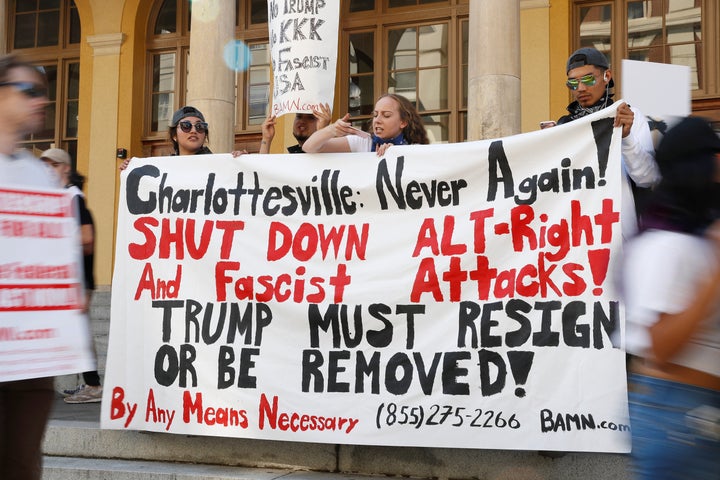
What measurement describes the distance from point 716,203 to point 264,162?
3124 mm

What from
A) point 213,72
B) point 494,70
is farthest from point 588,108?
point 213,72

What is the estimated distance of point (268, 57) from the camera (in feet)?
42.8

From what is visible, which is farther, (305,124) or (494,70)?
(494,70)

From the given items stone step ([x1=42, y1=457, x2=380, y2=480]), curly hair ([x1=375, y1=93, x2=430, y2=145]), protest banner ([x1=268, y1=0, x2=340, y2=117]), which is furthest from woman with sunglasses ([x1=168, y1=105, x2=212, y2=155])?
stone step ([x1=42, y1=457, x2=380, y2=480])

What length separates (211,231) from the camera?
4.91m

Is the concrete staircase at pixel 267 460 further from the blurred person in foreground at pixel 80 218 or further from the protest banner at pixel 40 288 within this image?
the protest banner at pixel 40 288

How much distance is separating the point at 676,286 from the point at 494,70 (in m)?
6.26

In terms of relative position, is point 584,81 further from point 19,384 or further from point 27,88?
point 19,384

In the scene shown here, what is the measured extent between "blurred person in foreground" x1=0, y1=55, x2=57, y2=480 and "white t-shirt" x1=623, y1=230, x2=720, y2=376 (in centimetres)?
192

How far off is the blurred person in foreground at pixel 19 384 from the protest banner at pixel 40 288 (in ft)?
0.23

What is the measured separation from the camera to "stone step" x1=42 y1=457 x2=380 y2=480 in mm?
4480

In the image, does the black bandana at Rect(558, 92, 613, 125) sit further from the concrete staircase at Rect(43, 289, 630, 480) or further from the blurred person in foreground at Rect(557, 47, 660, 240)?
the concrete staircase at Rect(43, 289, 630, 480)

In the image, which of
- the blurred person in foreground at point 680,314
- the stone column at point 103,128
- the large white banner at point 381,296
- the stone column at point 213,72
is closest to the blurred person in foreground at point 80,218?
the large white banner at point 381,296

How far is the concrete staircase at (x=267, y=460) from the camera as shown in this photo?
4.25 m
